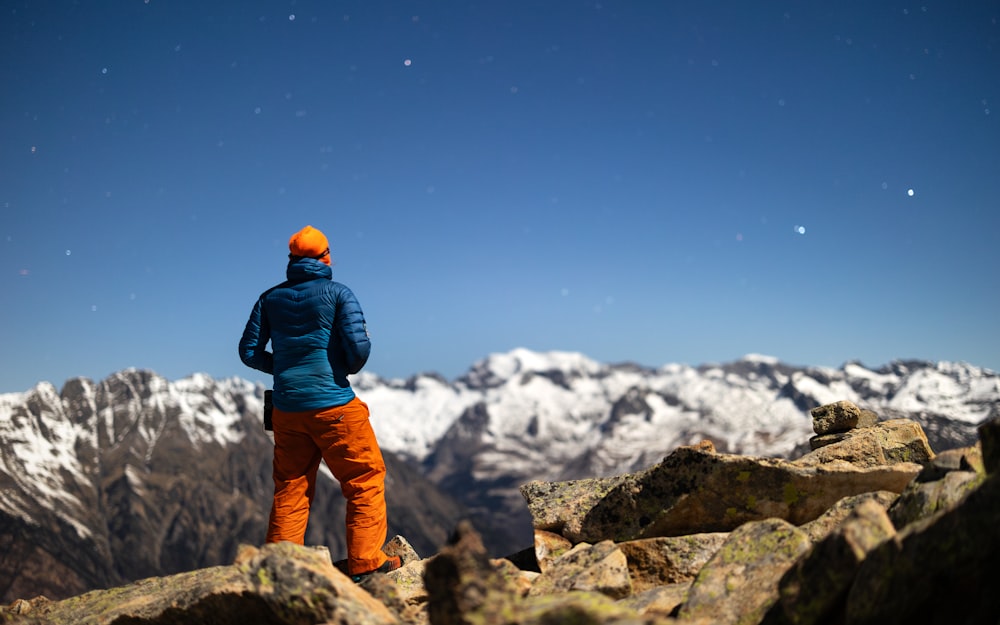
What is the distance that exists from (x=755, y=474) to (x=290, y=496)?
26.8 feet

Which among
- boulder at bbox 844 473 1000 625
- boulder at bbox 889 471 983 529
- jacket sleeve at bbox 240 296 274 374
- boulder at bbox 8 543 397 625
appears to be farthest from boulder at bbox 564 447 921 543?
jacket sleeve at bbox 240 296 274 374

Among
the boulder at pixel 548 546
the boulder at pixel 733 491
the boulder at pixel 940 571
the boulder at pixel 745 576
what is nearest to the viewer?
the boulder at pixel 940 571

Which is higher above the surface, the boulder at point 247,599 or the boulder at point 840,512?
the boulder at point 840,512

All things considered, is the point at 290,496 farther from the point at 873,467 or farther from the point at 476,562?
the point at 873,467

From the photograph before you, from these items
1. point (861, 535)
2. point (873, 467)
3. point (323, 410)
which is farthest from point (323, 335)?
point (873, 467)

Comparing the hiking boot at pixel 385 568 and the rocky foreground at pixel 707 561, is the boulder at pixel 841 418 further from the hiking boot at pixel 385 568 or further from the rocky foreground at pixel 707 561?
the hiking boot at pixel 385 568

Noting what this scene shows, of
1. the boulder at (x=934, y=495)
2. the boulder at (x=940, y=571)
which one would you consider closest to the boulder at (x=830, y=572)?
the boulder at (x=940, y=571)

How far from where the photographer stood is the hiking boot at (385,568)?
39.5 feet

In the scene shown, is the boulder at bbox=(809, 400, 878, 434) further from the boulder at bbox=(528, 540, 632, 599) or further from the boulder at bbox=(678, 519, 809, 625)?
the boulder at bbox=(528, 540, 632, 599)

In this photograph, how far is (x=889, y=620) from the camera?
6.16 meters

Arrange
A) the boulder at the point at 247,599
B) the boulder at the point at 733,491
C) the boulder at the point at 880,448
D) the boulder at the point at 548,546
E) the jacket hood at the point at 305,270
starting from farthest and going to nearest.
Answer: the boulder at the point at 880,448 → the jacket hood at the point at 305,270 → the boulder at the point at 548,546 → the boulder at the point at 733,491 → the boulder at the point at 247,599

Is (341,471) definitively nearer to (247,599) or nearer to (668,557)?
(247,599)

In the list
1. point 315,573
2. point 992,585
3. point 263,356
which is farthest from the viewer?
point 263,356

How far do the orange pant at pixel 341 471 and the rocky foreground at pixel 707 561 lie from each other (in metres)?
1.27
